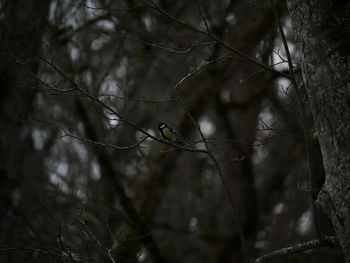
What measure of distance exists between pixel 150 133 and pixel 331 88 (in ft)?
10.6

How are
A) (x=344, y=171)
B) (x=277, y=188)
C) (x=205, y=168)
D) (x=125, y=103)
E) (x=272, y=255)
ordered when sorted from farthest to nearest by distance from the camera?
1. (x=205, y=168)
2. (x=277, y=188)
3. (x=125, y=103)
4. (x=272, y=255)
5. (x=344, y=171)

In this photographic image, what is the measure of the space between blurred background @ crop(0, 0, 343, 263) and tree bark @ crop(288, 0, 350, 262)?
130 cm

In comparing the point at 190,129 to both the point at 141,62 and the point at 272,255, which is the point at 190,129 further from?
the point at 272,255

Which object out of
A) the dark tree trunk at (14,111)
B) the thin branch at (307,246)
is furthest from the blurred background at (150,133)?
the thin branch at (307,246)

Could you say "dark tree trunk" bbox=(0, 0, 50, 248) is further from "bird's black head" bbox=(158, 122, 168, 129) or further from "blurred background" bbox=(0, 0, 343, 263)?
"bird's black head" bbox=(158, 122, 168, 129)

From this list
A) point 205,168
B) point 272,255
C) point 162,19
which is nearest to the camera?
point 272,255

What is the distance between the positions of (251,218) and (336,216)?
470 centimetres

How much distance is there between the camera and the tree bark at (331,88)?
3.42 m

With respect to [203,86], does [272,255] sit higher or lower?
lower

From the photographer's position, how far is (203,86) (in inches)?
332

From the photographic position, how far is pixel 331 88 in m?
3.53

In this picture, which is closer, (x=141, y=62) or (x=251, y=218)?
(x=251, y=218)

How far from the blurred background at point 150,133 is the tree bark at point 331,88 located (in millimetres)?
1299

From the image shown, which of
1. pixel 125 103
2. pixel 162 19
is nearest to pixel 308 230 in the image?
pixel 125 103
